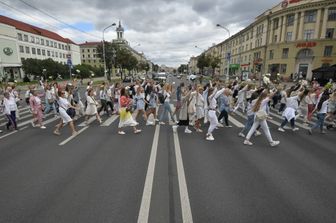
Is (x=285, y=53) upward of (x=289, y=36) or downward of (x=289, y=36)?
downward

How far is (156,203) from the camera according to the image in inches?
134

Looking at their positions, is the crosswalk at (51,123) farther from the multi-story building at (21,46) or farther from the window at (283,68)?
the window at (283,68)

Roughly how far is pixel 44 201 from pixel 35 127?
6316 millimetres

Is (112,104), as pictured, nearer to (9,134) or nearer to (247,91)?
(9,134)

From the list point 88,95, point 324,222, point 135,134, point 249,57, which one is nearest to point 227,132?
point 135,134

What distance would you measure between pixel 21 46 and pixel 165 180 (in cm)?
7058

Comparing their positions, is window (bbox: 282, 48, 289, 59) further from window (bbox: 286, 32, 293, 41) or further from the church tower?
the church tower

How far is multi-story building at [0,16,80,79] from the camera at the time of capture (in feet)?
159

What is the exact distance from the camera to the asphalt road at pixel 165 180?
3172 millimetres

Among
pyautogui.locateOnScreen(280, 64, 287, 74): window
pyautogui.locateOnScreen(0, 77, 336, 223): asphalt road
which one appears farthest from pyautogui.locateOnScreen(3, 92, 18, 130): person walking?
pyautogui.locateOnScreen(280, 64, 287, 74): window

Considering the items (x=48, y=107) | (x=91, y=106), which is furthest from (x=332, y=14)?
(x=48, y=107)

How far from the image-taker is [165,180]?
13.6ft

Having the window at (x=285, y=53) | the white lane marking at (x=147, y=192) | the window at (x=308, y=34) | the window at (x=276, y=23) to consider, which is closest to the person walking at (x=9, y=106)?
the white lane marking at (x=147, y=192)

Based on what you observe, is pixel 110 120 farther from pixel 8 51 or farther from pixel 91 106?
pixel 8 51
